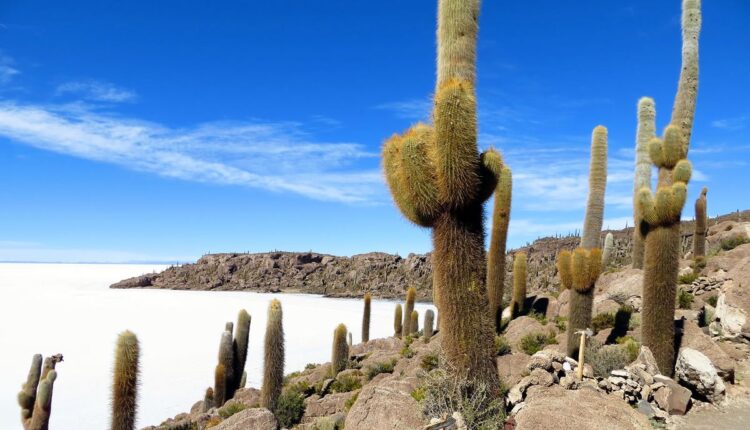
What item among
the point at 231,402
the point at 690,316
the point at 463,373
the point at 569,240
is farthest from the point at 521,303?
the point at 569,240

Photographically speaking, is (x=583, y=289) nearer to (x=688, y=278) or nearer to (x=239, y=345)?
(x=688, y=278)

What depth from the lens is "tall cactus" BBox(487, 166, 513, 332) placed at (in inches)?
609

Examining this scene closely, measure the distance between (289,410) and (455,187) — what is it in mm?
8249

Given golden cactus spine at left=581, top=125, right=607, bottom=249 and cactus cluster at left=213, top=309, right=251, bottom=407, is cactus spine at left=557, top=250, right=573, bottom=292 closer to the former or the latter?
golden cactus spine at left=581, top=125, right=607, bottom=249

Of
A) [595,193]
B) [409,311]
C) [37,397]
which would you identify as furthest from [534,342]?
[37,397]

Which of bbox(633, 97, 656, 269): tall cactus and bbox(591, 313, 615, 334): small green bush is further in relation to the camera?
bbox(633, 97, 656, 269): tall cactus

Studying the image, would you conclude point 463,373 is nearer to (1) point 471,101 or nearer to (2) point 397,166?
(2) point 397,166

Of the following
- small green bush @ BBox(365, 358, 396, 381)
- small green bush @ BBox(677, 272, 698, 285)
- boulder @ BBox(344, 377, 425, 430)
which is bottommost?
small green bush @ BBox(365, 358, 396, 381)

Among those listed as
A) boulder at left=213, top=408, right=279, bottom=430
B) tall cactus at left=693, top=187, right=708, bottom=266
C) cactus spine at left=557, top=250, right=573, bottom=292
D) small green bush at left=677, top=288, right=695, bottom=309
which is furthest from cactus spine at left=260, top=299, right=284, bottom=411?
tall cactus at left=693, top=187, right=708, bottom=266

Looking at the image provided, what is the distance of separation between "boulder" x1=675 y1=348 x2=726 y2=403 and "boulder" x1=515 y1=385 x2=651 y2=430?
2.24 metres

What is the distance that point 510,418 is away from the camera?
767 centimetres

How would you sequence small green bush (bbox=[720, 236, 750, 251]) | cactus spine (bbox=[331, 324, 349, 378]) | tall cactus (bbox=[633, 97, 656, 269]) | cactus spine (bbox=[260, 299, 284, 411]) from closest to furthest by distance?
cactus spine (bbox=[260, 299, 284, 411]) → cactus spine (bbox=[331, 324, 349, 378]) → tall cactus (bbox=[633, 97, 656, 269]) → small green bush (bbox=[720, 236, 750, 251])

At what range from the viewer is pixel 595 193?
57.8 ft

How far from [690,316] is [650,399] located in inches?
221
